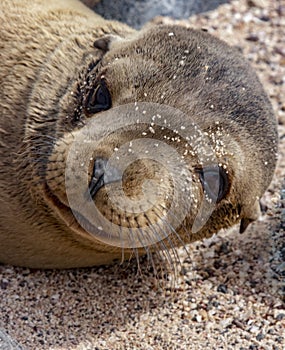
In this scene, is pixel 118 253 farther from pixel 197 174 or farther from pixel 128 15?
pixel 128 15

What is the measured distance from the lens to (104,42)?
4043 millimetres

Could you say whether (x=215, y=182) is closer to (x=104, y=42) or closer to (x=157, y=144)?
(x=157, y=144)

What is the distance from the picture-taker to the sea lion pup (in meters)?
3.38

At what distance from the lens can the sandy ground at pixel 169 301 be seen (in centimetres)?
381

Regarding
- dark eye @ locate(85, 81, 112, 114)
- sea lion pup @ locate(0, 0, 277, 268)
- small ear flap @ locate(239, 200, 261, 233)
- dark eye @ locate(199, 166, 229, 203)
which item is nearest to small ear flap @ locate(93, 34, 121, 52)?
sea lion pup @ locate(0, 0, 277, 268)

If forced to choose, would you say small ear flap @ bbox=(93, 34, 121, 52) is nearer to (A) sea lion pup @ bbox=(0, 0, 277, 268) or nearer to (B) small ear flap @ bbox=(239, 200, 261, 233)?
(A) sea lion pup @ bbox=(0, 0, 277, 268)

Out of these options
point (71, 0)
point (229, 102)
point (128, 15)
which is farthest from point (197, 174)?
point (128, 15)

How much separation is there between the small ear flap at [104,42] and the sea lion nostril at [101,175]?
3.10 ft

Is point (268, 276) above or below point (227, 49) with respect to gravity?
below

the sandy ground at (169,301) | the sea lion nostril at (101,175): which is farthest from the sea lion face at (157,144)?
the sandy ground at (169,301)

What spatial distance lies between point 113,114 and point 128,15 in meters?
2.83

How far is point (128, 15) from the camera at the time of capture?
20.4 feet

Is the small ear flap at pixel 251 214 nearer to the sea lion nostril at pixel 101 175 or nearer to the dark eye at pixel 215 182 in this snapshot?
the dark eye at pixel 215 182

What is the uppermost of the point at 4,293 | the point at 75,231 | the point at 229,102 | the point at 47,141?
the point at 229,102
